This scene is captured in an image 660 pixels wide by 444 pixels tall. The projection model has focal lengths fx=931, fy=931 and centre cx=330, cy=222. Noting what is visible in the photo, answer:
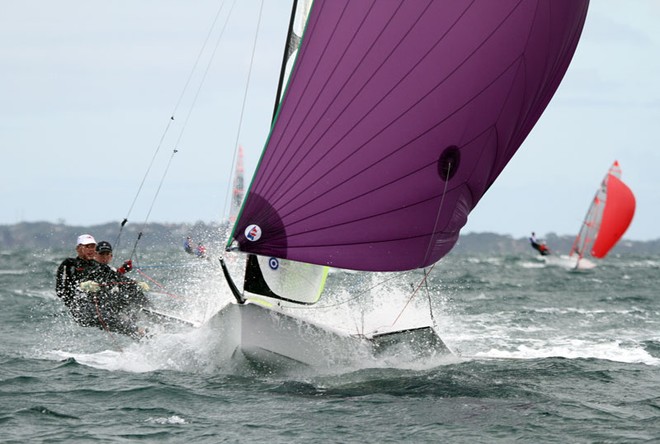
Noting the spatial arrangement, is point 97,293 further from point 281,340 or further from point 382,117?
point 382,117

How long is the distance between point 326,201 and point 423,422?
268 centimetres

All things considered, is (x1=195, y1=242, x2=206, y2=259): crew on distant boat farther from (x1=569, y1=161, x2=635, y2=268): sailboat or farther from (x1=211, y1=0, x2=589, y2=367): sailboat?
(x1=569, y1=161, x2=635, y2=268): sailboat

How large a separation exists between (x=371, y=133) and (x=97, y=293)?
3.79 metres

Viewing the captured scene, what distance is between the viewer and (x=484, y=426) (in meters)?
8.03

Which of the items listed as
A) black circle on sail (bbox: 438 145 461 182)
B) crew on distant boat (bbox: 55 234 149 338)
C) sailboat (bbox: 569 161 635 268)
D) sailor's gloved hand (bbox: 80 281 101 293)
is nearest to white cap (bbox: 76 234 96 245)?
crew on distant boat (bbox: 55 234 149 338)

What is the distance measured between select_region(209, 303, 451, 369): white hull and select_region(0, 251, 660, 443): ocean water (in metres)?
0.14

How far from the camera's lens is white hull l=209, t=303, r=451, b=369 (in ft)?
31.9

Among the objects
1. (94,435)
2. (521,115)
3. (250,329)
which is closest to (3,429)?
(94,435)

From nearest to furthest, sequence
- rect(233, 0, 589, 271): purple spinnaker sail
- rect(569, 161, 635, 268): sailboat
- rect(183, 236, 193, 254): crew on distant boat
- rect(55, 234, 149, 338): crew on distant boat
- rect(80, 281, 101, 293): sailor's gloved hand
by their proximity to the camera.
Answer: rect(233, 0, 589, 271): purple spinnaker sail < rect(80, 281, 101, 293): sailor's gloved hand < rect(55, 234, 149, 338): crew on distant boat < rect(183, 236, 193, 254): crew on distant boat < rect(569, 161, 635, 268): sailboat

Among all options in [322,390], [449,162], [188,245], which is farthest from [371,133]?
[188,245]

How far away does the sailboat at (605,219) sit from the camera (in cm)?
5081

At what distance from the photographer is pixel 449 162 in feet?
32.9

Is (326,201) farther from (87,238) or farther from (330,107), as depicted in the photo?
(87,238)

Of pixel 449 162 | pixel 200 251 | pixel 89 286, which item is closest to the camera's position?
pixel 449 162
